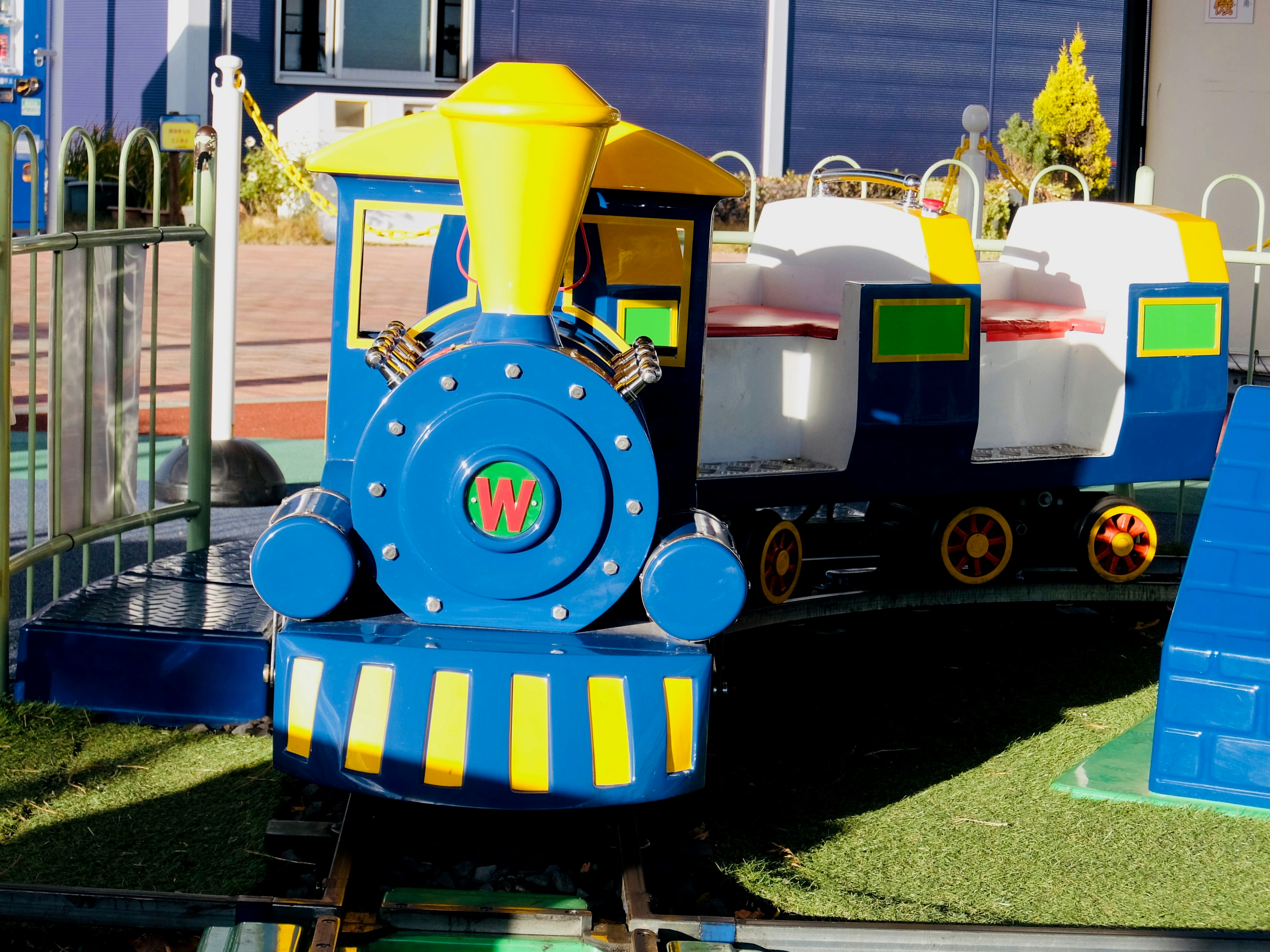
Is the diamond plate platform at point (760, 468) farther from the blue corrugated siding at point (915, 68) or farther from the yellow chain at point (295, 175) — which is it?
the blue corrugated siding at point (915, 68)

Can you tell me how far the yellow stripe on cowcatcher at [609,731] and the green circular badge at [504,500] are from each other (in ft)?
1.11

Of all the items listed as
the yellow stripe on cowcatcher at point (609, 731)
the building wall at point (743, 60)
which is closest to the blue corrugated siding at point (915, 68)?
the building wall at point (743, 60)

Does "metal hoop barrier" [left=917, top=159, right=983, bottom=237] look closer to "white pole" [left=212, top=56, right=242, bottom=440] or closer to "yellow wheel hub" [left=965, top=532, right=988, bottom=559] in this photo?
"yellow wheel hub" [left=965, top=532, right=988, bottom=559]

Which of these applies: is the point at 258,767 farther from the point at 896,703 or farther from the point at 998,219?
the point at 998,219

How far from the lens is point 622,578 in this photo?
2.80 meters

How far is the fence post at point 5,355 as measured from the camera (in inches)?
132

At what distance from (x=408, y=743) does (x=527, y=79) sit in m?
1.27

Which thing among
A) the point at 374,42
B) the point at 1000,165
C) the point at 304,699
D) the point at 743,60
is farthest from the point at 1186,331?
the point at 374,42

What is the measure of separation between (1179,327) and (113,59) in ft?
52.1

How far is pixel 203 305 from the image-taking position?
4.18 m

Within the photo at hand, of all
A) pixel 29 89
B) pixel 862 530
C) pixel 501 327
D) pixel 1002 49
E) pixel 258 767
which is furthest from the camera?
pixel 1002 49

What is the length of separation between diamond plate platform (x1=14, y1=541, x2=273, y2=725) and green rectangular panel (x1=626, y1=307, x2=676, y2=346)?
1.16 metres

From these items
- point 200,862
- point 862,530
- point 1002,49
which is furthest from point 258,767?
point 1002,49

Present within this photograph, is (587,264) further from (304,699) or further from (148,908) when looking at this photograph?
(148,908)
